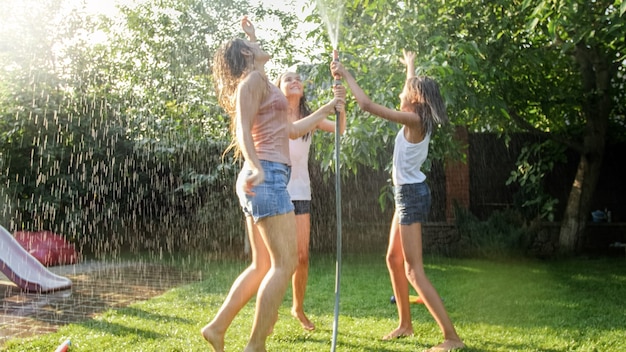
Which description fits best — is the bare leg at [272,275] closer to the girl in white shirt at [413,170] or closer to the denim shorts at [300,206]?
the girl in white shirt at [413,170]

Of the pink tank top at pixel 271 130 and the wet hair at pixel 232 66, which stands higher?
the wet hair at pixel 232 66

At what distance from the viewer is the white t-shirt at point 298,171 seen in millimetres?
4125

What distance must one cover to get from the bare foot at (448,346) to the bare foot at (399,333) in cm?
37

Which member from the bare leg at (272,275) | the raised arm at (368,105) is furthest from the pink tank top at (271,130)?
the raised arm at (368,105)

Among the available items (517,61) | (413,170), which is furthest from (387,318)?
(517,61)

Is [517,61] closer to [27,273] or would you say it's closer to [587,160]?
[587,160]

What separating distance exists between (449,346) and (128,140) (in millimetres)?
7707

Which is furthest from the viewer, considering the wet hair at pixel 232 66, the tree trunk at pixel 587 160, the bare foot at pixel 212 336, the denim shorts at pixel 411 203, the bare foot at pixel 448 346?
the tree trunk at pixel 587 160

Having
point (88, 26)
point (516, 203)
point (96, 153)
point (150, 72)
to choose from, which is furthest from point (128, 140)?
point (516, 203)

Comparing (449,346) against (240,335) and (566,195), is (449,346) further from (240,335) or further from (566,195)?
(566,195)

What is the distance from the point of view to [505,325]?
4.19 m

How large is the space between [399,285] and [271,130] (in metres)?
1.45

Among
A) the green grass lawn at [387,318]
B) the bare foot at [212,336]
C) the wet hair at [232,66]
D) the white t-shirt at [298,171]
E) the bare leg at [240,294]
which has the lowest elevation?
the green grass lawn at [387,318]

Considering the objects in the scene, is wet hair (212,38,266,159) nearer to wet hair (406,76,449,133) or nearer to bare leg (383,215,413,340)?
wet hair (406,76,449,133)
